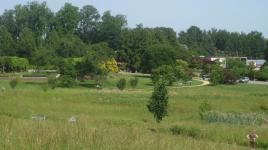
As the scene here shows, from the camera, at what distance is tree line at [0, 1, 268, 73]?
110500 millimetres

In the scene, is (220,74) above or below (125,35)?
below

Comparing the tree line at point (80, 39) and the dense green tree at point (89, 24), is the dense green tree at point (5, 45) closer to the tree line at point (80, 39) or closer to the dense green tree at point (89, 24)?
the tree line at point (80, 39)

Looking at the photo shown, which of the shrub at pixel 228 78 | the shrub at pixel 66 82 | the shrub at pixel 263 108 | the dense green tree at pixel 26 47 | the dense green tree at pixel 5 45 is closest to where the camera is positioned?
the shrub at pixel 263 108

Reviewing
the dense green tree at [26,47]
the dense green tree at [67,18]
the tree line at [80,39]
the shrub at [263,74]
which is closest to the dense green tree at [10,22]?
the tree line at [80,39]

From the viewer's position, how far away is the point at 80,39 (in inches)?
5664

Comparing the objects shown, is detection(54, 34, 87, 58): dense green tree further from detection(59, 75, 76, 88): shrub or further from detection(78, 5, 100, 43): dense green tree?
detection(78, 5, 100, 43): dense green tree

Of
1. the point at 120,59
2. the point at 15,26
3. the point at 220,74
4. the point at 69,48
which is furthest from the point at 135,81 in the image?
the point at 15,26

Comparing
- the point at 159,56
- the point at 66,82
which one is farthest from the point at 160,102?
the point at 159,56

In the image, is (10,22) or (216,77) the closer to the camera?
(216,77)

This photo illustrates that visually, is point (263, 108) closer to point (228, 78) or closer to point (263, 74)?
A: point (228, 78)

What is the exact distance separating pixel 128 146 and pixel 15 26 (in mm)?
153941

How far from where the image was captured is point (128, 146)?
4121 mm

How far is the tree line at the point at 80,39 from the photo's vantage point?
110m

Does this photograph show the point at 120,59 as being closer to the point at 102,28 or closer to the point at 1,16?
the point at 102,28
